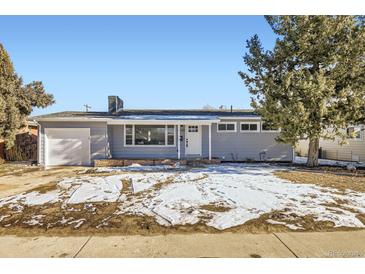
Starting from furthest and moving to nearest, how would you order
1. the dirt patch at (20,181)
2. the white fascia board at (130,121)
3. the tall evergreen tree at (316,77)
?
the white fascia board at (130,121), the tall evergreen tree at (316,77), the dirt patch at (20,181)

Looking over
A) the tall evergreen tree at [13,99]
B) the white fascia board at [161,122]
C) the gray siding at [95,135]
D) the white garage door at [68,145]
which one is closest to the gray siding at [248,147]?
the white fascia board at [161,122]

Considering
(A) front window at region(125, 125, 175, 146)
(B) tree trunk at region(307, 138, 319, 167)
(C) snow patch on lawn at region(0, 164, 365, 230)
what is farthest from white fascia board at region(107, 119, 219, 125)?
(C) snow patch on lawn at region(0, 164, 365, 230)

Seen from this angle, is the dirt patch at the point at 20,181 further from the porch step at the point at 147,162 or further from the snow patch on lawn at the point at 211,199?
the porch step at the point at 147,162

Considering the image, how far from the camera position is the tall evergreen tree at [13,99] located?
1150 centimetres

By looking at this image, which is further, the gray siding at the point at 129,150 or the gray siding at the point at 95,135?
the gray siding at the point at 129,150

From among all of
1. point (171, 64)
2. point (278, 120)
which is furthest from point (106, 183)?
point (171, 64)

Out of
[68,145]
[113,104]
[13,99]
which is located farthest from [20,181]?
[113,104]

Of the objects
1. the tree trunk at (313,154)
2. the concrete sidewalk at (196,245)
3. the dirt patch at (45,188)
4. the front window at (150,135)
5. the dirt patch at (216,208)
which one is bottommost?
the concrete sidewalk at (196,245)

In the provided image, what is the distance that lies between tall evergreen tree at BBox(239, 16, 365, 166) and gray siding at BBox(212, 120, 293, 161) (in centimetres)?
353

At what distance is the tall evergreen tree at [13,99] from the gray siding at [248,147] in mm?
10129

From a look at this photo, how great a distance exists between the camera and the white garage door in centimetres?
1310

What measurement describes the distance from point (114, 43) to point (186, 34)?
139 inches

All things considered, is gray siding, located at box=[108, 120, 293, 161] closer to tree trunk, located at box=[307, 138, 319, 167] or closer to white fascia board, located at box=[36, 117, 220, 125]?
white fascia board, located at box=[36, 117, 220, 125]

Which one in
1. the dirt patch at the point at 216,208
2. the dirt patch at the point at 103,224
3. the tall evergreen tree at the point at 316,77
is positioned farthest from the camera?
the tall evergreen tree at the point at 316,77
